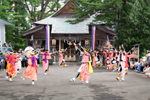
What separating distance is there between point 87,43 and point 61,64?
6.14 m

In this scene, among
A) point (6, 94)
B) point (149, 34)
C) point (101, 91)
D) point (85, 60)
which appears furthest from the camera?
point (149, 34)

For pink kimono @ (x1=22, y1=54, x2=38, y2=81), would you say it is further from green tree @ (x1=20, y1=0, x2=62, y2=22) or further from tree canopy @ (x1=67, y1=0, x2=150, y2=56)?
green tree @ (x1=20, y1=0, x2=62, y2=22)

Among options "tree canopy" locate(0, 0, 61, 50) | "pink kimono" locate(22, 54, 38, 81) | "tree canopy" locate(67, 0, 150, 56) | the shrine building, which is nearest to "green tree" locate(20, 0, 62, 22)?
"tree canopy" locate(0, 0, 61, 50)

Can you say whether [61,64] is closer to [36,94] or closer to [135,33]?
[135,33]

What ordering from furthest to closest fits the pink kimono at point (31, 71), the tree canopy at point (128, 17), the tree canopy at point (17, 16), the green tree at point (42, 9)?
the green tree at point (42, 9) → the tree canopy at point (17, 16) → the tree canopy at point (128, 17) → the pink kimono at point (31, 71)

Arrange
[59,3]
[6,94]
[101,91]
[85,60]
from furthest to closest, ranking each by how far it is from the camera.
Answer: [59,3]
[85,60]
[101,91]
[6,94]

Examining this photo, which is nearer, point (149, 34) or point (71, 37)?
point (149, 34)

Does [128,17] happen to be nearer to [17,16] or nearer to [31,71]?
[31,71]

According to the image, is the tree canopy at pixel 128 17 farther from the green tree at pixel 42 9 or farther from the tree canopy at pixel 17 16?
the green tree at pixel 42 9

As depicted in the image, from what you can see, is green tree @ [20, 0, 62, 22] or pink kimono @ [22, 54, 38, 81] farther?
green tree @ [20, 0, 62, 22]

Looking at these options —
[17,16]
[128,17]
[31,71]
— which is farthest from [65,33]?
[31,71]

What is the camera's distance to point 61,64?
18.6 meters

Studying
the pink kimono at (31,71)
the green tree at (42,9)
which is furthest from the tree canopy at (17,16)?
the pink kimono at (31,71)

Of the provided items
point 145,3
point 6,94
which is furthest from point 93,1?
point 6,94
